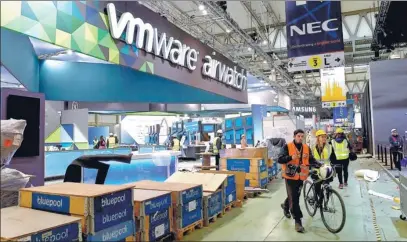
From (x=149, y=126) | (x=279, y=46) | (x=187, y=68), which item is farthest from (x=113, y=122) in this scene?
(x=187, y=68)

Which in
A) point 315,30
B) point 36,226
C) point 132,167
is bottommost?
point 132,167

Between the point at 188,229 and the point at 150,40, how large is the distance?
11.8ft

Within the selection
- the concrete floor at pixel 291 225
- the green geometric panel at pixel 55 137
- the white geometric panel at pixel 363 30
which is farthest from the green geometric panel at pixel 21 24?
the white geometric panel at pixel 363 30

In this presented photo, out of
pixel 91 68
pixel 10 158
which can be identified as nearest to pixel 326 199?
pixel 10 158

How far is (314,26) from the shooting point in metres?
6.38

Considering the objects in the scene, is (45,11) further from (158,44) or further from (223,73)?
A: (223,73)

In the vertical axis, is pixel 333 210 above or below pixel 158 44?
below

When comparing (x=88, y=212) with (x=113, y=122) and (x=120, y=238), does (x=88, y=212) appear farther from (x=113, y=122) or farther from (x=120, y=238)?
(x=113, y=122)

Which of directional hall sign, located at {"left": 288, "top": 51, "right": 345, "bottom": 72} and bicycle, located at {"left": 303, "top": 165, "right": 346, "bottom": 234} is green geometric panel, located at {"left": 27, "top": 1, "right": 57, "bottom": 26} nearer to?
bicycle, located at {"left": 303, "top": 165, "right": 346, "bottom": 234}

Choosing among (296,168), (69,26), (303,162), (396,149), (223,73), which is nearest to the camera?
(69,26)

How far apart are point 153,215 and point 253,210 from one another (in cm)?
A: 280

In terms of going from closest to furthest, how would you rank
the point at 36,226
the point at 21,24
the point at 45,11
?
the point at 36,226
the point at 21,24
the point at 45,11

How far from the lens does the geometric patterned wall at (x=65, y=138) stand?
11.5 metres

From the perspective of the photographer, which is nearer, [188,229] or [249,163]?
[188,229]
